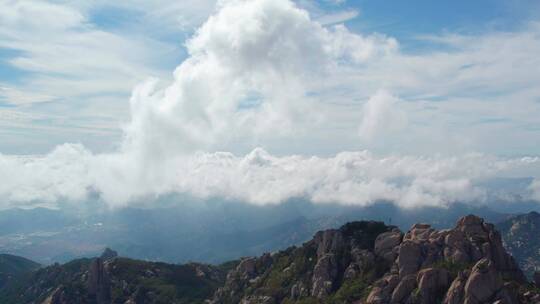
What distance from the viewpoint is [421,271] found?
148 meters

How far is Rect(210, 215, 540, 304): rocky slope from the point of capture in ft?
448

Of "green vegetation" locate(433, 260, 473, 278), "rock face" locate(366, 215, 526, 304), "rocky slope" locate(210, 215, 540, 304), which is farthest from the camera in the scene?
"green vegetation" locate(433, 260, 473, 278)

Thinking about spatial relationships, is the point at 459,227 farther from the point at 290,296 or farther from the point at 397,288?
the point at 290,296

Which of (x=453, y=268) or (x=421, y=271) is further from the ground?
(x=421, y=271)

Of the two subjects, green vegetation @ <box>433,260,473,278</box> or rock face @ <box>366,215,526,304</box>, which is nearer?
rock face @ <box>366,215,526,304</box>

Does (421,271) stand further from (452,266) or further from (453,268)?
(452,266)

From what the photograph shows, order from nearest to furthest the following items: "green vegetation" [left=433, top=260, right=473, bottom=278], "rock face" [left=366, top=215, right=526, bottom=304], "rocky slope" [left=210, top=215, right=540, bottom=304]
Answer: "rock face" [left=366, top=215, right=526, bottom=304] < "rocky slope" [left=210, top=215, right=540, bottom=304] < "green vegetation" [left=433, top=260, right=473, bottom=278]

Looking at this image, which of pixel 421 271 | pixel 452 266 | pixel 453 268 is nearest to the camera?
pixel 421 271

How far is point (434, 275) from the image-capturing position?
145 metres

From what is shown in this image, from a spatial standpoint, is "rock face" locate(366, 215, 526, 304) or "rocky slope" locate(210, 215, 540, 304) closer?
"rock face" locate(366, 215, 526, 304)

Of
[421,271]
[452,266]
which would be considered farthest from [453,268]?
[421,271]

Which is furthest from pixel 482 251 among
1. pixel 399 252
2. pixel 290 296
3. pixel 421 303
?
pixel 290 296

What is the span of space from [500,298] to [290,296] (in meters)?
83.1

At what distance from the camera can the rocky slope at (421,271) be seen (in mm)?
136500
